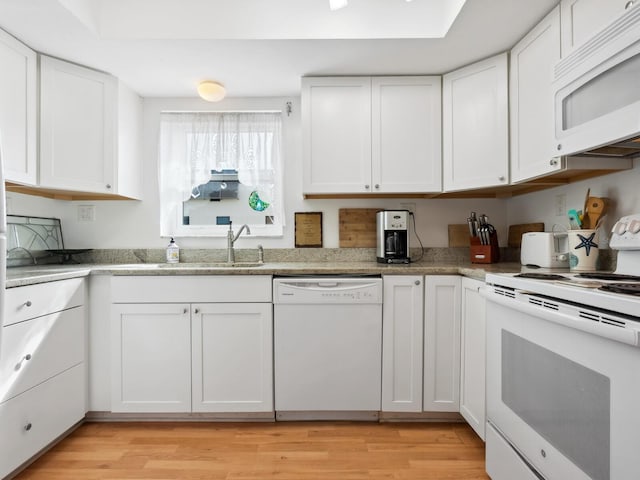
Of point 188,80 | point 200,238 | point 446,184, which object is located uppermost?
point 188,80

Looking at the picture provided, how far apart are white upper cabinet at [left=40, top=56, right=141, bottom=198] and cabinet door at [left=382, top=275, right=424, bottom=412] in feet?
6.01

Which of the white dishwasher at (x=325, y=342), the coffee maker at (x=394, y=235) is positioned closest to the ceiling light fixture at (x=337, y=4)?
the coffee maker at (x=394, y=235)

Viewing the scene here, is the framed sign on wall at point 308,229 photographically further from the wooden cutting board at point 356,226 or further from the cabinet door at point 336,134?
the cabinet door at point 336,134

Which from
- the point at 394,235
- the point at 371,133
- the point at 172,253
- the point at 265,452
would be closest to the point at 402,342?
the point at 394,235

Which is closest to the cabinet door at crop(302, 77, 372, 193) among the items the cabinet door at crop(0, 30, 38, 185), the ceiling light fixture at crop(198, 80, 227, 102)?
the ceiling light fixture at crop(198, 80, 227, 102)

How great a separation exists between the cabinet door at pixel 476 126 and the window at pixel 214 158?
117 cm

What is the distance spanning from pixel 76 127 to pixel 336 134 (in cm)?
155

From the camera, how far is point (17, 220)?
6.98 ft

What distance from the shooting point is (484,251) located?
2.19 metres

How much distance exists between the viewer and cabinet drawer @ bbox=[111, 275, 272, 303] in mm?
1936

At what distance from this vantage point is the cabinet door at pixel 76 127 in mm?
1997

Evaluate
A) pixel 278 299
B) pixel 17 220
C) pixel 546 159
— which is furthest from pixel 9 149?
pixel 546 159

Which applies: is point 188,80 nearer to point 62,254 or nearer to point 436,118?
point 62,254

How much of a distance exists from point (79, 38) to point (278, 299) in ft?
5.57
